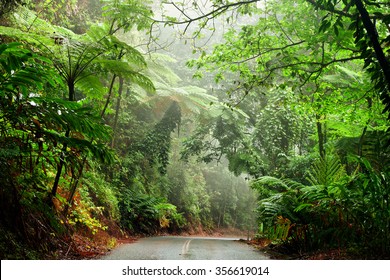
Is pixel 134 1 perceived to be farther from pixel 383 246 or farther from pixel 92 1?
pixel 92 1

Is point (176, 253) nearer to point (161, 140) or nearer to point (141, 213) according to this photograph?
point (141, 213)

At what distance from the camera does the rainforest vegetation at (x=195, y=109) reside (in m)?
3.46

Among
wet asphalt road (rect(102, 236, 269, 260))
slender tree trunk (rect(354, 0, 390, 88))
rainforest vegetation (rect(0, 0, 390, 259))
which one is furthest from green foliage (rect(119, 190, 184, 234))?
slender tree trunk (rect(354, 0, 390, 88))

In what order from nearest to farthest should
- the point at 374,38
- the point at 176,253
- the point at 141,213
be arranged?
the point at 374,38
the point at 176,253
the point at 141,213

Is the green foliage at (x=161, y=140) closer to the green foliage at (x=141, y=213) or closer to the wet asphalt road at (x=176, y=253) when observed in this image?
the green foliage at (x=141, y=213)

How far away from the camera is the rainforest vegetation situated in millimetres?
3459

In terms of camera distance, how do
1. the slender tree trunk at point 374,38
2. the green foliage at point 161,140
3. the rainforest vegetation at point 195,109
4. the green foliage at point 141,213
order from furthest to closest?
the green foliage at point 161,140 → the green foliage at point 141,213 → the rainforest vegetation at point 195,109 → the slender tree trunk at point 374,38

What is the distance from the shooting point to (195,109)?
11883 mm

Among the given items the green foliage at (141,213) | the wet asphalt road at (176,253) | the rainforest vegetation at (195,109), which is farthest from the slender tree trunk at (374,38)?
the green foliage at (141,213)

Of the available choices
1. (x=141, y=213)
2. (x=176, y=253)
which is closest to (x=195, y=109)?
(x=141, y=213)

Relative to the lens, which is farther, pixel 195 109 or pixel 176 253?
pixel 195 109

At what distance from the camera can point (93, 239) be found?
5.87 meters

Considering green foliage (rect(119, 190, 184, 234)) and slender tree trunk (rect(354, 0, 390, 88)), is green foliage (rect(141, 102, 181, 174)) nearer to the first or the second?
green foliage (rect(119, 190, 184, 234))
